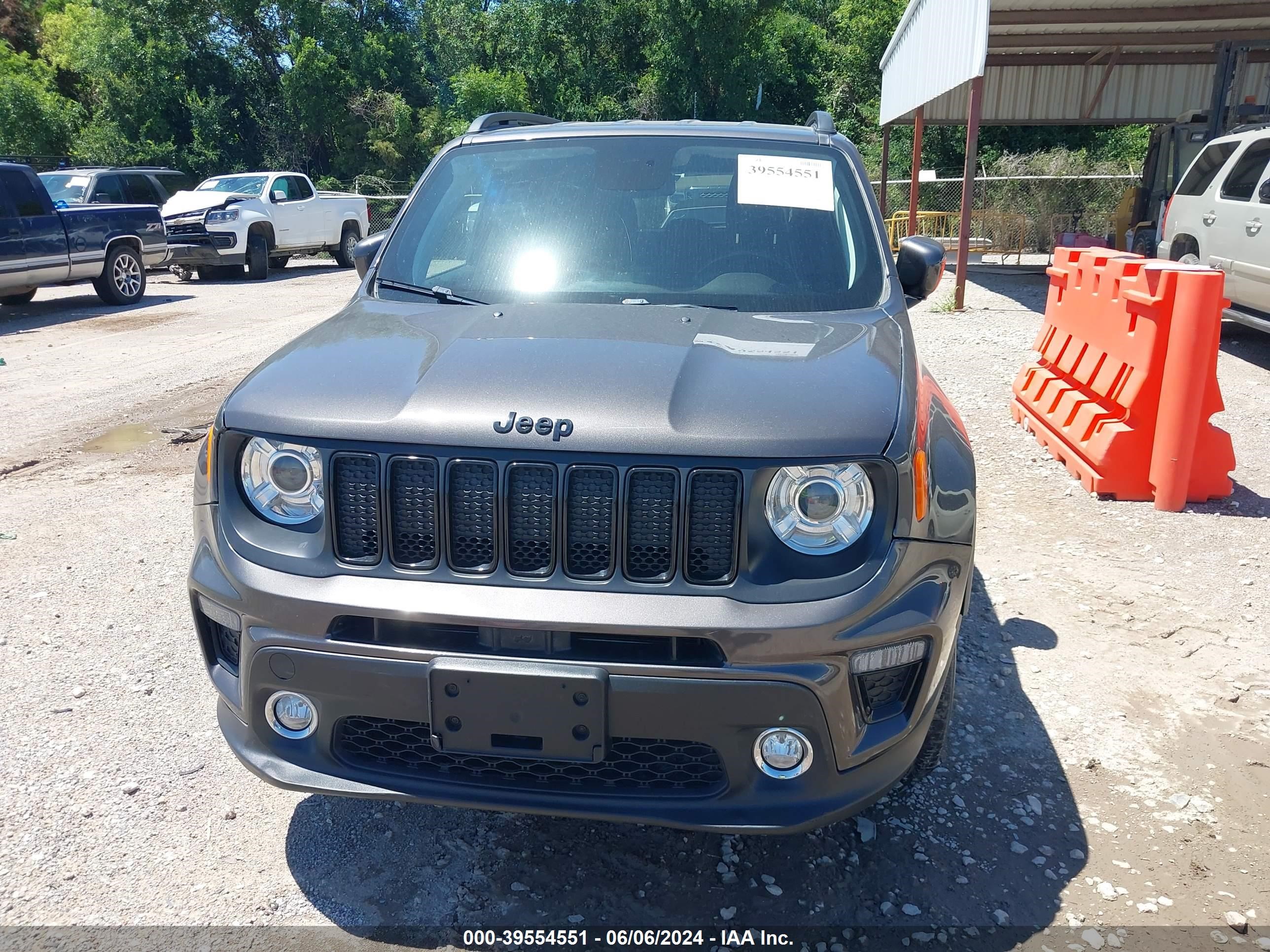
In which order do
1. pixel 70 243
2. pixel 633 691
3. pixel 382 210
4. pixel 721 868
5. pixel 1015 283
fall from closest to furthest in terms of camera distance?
1. pixel 633 691
2. pixel 721 868
3. pixel 70 243
4. pixel 1015 283
5. pixel 382 210

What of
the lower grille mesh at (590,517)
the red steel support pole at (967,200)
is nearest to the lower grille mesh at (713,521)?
the lower grille mesh at (590,517)

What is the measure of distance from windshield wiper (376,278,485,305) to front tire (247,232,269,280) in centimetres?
1642

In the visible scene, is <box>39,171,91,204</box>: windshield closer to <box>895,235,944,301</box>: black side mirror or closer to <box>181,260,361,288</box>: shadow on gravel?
<box>181,260,361,288</box>: shadow on gravel

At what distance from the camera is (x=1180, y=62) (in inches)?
801

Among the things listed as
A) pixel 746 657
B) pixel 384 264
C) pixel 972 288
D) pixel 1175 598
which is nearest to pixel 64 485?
pixel 384 264

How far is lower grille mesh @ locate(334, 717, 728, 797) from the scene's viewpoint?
2283 mm

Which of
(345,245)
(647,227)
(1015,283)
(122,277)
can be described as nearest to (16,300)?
(122,277)

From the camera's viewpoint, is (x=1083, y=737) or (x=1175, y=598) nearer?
(x=1083, y=737)

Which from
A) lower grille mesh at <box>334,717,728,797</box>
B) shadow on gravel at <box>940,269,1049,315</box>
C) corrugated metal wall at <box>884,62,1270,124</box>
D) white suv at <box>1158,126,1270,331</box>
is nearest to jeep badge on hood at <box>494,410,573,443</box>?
lower grille mesh at <box>334,717,728,797</box>

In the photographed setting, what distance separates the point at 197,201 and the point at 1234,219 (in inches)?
639

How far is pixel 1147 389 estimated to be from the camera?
5.42 metres

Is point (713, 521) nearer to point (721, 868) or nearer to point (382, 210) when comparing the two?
point (721, 868)

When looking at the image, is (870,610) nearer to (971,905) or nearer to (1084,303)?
(971,905)

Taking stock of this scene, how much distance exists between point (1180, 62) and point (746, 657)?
22.8 metres
